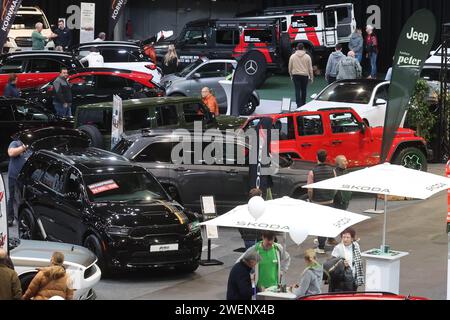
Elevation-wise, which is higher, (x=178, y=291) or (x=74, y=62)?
(x=74, y=62)

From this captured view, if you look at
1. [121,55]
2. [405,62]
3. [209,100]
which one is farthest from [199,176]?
[121,55]

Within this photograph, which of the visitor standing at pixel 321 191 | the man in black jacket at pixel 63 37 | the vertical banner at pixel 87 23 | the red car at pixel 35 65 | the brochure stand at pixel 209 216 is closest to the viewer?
the brochure stand at pixel 209 216

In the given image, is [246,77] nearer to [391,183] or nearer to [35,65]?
[35,65]

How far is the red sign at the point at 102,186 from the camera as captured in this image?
1608 centimetres

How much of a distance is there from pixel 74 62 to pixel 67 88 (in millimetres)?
3156

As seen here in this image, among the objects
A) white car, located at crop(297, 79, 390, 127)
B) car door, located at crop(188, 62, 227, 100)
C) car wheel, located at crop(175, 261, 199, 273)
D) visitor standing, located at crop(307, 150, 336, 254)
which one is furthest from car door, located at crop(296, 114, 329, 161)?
car door, located at crop(188, 62, 227, 100)

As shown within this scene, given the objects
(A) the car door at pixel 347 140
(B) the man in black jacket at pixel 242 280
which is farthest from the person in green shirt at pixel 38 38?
(B) the man in black jacket at pixel 242 280

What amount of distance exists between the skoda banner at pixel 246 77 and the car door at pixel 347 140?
13.8 feet

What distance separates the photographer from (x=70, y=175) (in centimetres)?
1648

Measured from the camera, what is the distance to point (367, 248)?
690 inches

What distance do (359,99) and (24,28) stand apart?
1475 cm

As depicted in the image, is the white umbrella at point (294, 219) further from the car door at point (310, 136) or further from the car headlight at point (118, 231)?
the car door at point (310, 136)

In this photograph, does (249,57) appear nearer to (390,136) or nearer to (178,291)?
(390,136)
